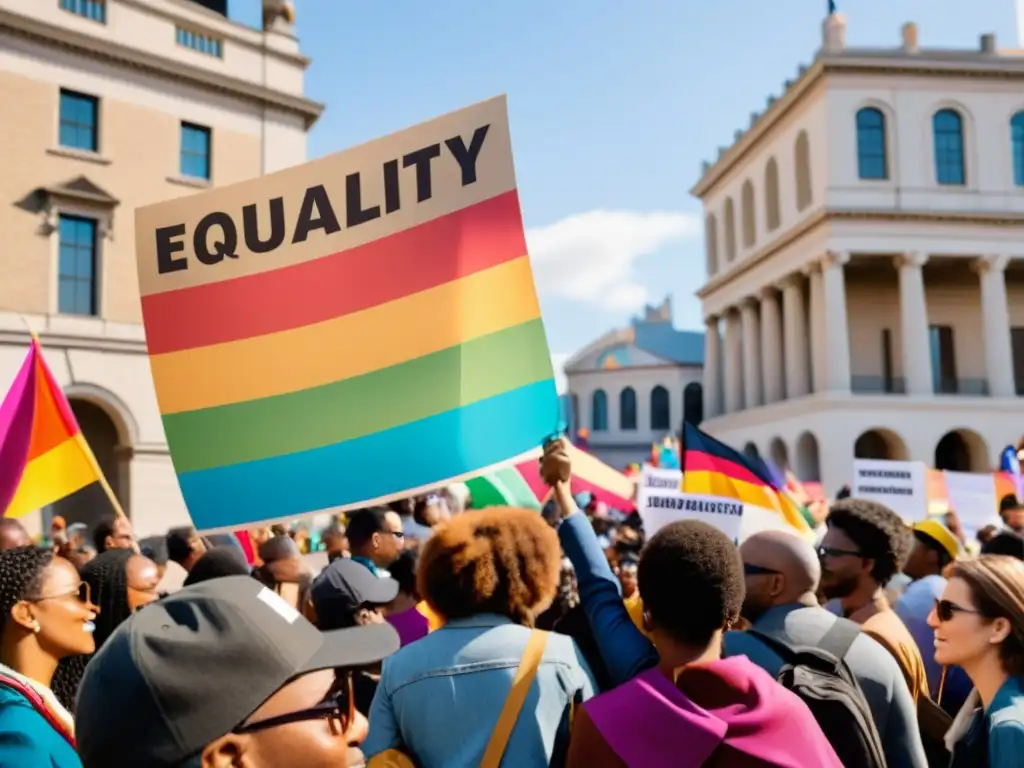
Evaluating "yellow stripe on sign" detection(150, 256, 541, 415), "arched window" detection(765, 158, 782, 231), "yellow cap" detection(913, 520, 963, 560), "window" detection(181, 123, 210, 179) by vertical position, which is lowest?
"yellow cap" detection(913, 520, 963, 560)

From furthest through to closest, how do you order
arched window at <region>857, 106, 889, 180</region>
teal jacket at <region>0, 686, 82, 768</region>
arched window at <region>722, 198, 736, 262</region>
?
arched window at <region>722, 198, 736, 262</region>
arched window at <region>857, 106, 889, 180</region>
teal jacket at <region>0, 686, 82, 768</region>

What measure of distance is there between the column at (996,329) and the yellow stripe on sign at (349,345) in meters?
38.4

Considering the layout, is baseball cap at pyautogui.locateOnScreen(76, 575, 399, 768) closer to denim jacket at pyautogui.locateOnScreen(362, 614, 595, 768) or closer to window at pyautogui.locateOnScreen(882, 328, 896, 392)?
denim jacket at pyautogui.locateOnScreen(362, 614, 595, 768)

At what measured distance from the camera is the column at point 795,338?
40.6 metres

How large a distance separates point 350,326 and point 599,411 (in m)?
64.6

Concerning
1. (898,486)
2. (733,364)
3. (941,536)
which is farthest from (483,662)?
(733,364)

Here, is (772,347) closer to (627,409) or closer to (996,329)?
(996,329)

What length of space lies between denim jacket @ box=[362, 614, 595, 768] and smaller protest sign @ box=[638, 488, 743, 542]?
3827 millimetres

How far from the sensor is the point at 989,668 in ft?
9.23

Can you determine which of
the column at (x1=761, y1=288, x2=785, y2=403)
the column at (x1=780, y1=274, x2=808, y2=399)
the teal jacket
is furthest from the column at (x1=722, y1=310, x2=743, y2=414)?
the teal jacket

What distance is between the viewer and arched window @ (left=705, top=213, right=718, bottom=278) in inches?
1970

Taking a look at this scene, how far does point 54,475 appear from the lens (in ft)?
20.5

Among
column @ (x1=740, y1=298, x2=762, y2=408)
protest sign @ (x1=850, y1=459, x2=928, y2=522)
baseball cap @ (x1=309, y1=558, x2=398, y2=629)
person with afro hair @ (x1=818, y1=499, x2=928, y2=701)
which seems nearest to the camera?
person with afro hair @ (x1=818, y1=499, x2=928, y2=701)

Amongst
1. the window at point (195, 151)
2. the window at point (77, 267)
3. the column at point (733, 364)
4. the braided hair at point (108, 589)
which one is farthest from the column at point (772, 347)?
the braided hair at point (108, 589)
